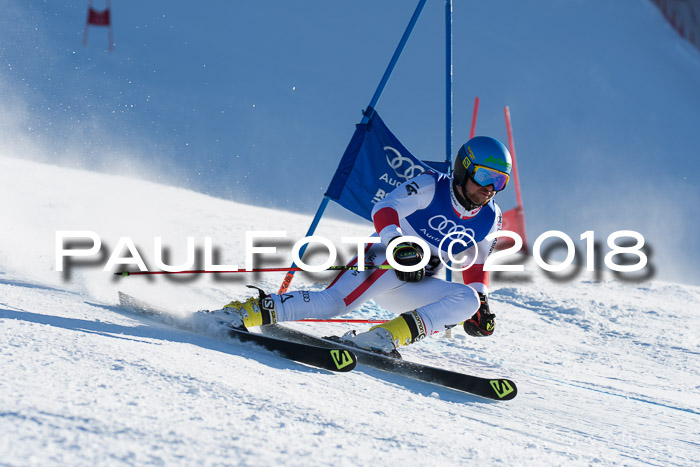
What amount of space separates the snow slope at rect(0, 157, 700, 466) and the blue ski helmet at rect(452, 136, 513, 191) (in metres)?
0.90

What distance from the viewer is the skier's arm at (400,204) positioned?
3.10 meters

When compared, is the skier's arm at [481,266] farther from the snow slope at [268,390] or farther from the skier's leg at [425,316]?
the snow slope at [268,390]

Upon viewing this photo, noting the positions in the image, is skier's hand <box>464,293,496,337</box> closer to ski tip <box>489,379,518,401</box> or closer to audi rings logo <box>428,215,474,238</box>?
audi rings logo <box>428,215,474,238</box>

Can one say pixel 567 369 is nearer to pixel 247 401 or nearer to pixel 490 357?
pixel 490 357

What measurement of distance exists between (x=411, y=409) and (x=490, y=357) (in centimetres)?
203

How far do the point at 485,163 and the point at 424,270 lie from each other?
518 mm

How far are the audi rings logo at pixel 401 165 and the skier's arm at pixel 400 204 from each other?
1201mm

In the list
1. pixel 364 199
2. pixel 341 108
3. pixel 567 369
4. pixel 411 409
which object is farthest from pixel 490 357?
pixel 341 108

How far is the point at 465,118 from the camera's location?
1371cm

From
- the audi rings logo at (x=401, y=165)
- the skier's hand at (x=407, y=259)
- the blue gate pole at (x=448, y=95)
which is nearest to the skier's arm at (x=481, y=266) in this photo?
the skier's hand at (x=407, y=259)

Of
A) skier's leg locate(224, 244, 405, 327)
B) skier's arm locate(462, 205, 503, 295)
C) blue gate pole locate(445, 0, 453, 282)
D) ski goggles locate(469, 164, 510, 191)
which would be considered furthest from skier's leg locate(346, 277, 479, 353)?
blue gate pole locate(445, 0, 453, 282)

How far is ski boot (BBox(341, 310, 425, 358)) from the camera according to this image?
2818mm

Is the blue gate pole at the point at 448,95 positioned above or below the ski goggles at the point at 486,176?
above

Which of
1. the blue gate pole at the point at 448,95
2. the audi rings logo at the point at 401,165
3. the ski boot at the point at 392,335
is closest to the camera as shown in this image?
the ski boot at the point at 392,335
